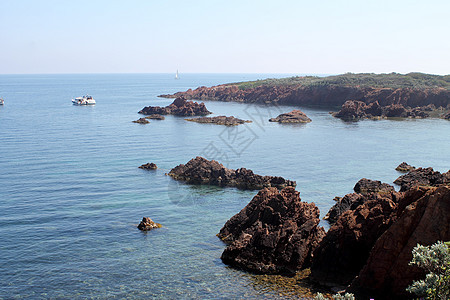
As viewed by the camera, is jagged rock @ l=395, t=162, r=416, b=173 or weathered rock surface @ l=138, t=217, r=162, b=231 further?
jagged rock @ l=395, t=162, r=416, b=173

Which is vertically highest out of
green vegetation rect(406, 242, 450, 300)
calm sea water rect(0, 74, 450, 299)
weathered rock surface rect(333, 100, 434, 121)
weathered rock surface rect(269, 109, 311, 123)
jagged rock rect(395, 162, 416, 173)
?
green vegetation rect(406, 242, 450, 300)

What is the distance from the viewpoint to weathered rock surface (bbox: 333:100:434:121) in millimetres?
133000

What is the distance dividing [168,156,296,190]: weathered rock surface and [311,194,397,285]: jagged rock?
2303 centimetres

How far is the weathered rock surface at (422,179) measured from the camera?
162ft

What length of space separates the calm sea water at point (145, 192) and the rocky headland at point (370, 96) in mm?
19822

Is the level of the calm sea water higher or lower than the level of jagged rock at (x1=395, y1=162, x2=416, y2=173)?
lower

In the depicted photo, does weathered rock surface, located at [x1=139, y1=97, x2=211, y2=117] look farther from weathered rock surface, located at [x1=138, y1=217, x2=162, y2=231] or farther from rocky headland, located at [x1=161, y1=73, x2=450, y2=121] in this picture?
weathered rock surface, located at [x1=138, y1=217, x2=162, y2=231]

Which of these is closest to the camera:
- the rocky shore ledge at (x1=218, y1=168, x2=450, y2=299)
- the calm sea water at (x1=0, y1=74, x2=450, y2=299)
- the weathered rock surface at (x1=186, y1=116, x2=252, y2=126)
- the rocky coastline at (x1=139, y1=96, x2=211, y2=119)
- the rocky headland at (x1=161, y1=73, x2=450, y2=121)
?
the rocky shore ledge at (x1=218, y1=168, x2=450, y2=299)

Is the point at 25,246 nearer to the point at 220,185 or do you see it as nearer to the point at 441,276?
the point at 220,185

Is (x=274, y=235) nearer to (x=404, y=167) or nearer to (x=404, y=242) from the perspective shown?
(x=404, y=242)

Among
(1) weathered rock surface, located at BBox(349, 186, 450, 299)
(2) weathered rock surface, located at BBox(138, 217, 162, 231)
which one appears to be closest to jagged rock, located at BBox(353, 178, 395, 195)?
(1) weathered rock surface, located at BBox(349, 186, 450, 299)

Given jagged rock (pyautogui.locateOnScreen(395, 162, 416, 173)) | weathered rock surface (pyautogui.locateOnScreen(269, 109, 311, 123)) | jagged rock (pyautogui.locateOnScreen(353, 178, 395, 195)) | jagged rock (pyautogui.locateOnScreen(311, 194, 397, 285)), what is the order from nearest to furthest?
jagged rock (pyautogui.locateOnScreen(311, 194, 397, 285)) < jagged rock (pyautogui.locateOnScreen(353, 178, 395, 195)) < jagged rock (pyautogui.locateOnScreen(395, 162, 416, 173)) < weathered rock surface (pyautogui.locateOnScreen(269, 109, 311, 123))

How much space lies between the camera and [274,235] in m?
33.9

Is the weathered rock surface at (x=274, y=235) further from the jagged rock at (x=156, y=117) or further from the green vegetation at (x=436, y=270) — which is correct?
the jagged rock at (x=156, y=117)
